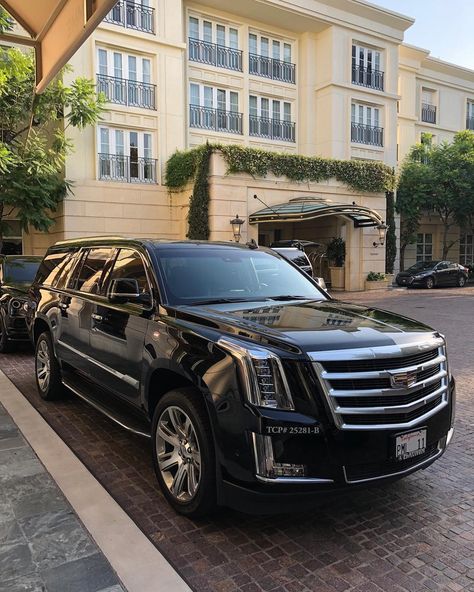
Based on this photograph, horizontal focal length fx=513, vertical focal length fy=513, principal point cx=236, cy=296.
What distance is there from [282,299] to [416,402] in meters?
1.59

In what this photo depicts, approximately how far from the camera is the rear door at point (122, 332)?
410 cm

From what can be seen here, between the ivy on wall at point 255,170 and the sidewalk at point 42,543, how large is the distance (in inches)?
649

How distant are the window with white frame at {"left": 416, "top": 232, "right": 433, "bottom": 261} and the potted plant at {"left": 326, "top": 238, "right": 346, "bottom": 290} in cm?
1124

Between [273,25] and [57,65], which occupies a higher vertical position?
[273,25]

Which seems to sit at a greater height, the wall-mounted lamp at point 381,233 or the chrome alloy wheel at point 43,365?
the wall-mounted lamp at point 381,233

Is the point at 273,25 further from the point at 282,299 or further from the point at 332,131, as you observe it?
the point at 282,299

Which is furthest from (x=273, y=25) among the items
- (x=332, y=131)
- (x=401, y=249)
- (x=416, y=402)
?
(x=416, y=402)

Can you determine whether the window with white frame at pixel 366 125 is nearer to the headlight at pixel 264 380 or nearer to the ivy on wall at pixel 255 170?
the ivy on wall at pixel 255 170

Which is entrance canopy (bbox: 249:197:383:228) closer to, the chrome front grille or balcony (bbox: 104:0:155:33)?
balcony (bbox: 104:0:155:33)

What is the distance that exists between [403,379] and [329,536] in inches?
43.8

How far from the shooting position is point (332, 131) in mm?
26391

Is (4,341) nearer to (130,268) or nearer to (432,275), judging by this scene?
(130,268)

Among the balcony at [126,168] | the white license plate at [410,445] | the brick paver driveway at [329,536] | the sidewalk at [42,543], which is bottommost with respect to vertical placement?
the brick paver driveway at [329,536]

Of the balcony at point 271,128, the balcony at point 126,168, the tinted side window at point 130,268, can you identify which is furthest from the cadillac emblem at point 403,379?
the balcony at point 271,128
